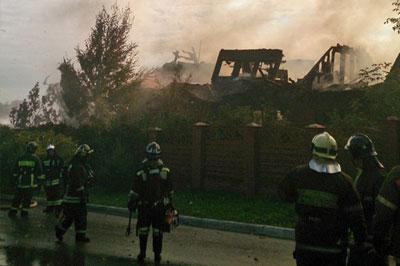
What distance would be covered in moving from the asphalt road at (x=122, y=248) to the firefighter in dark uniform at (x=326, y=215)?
3.52 m

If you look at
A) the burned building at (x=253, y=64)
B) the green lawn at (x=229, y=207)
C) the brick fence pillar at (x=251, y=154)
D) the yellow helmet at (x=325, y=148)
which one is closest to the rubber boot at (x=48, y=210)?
the green lawn at (x=229, y=207)

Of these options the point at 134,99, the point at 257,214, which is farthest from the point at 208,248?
the point at 134,99

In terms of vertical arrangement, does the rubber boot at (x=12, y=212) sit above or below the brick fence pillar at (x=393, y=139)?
below

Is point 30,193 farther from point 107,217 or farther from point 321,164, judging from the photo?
point 321,164

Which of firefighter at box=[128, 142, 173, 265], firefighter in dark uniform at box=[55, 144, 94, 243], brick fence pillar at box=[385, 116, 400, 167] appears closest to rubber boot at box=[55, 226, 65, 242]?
firefighter in dark uniform at box=[55, 144, 94, 243]

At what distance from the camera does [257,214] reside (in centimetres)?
1202

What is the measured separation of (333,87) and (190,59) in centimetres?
5485

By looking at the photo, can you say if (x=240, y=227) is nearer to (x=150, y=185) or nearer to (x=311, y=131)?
(x=311, y=131)

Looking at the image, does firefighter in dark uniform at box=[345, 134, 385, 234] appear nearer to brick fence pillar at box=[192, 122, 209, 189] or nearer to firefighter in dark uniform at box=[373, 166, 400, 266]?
firefighter in dark uniform at box=[373, 166, 400, 266]

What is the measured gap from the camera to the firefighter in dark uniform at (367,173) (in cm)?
494

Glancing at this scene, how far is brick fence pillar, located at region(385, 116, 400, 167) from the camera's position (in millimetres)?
12672

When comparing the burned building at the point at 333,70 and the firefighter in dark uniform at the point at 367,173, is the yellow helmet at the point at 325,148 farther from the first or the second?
the burned building at the point at 333,70

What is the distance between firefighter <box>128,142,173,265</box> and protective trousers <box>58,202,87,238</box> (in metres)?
2.03

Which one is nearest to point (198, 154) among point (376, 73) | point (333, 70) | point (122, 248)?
point (122, 248)
